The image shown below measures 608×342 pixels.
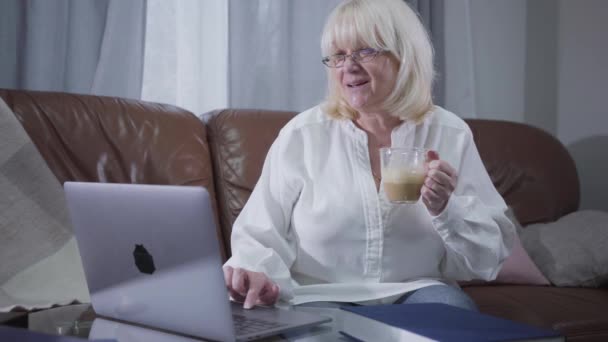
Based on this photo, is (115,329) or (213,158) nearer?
(115,329)

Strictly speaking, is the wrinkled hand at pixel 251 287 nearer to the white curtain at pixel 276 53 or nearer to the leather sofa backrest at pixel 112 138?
the leather sofa backrest at pixel 112 138

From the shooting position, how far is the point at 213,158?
2285 mm

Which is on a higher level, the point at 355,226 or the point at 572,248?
the point at 355,226

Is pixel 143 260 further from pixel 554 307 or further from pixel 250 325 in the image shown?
pixel 554 307

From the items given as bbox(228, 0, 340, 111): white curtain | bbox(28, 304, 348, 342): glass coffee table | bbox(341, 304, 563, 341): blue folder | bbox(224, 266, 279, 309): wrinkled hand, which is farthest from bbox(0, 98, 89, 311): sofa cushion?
bbox(228, 0, 340, 111): white curtain

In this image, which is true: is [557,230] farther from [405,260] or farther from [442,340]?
[442,340]

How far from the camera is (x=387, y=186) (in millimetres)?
1370

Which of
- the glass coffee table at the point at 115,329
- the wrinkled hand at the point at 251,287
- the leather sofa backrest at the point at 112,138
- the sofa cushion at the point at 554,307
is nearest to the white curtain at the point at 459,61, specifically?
the sofa cushion at the point at 554,307

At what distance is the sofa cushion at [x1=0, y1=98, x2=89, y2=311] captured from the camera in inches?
62.7

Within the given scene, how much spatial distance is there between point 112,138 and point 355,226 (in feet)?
2.94

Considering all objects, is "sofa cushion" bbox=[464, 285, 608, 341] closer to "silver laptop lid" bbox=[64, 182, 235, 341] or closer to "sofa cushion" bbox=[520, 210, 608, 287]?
"sofa cushion" bbox=[520, 210, 608, 287]

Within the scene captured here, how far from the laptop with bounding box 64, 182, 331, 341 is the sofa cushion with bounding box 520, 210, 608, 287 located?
1.41 m

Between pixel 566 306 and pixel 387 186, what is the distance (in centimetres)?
85

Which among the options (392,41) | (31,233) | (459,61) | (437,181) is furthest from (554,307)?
(459,61)
